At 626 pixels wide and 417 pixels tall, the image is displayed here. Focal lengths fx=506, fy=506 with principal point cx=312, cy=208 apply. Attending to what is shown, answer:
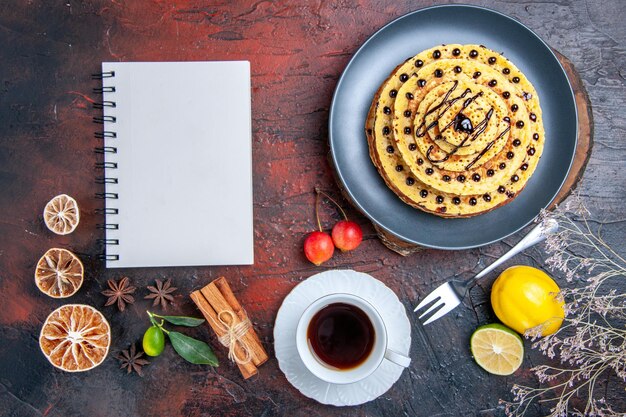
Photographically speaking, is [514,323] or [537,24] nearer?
[514,323]

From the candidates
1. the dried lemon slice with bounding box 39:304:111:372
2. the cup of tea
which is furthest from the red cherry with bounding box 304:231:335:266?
the dried lemon slice with bounding box 39:304:111:372

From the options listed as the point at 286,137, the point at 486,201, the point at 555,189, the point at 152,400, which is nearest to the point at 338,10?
the point at 286,137

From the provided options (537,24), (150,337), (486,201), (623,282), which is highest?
(537,24)

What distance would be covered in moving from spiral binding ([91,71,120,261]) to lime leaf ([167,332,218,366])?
13.2 inches

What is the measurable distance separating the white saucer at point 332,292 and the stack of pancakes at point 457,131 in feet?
1.05

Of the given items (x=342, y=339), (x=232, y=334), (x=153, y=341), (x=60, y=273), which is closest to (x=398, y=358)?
(x=342, y=339)

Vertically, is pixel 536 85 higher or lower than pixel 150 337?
higher

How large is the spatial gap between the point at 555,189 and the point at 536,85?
33cm

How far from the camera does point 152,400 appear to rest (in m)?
1.67

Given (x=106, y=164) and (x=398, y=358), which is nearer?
(x=398, y=358)

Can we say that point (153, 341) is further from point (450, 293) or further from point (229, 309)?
point (450, 293)

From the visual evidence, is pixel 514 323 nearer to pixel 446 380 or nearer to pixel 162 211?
pixel 446 380

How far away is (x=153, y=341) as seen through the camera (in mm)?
1599

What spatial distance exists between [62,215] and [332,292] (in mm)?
902
